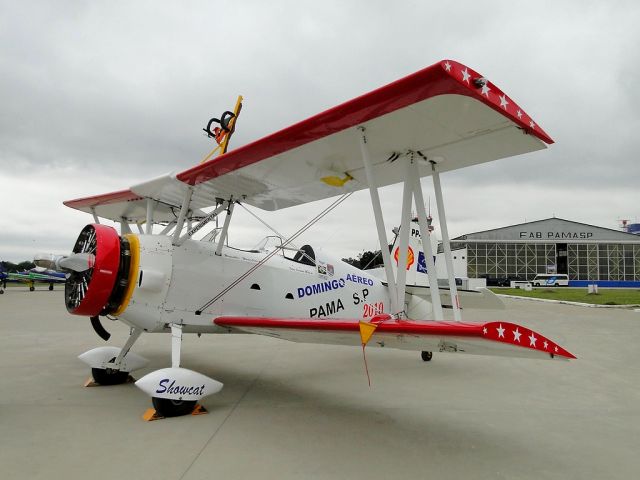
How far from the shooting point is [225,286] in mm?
5617

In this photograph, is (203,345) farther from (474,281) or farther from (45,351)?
(474,281)

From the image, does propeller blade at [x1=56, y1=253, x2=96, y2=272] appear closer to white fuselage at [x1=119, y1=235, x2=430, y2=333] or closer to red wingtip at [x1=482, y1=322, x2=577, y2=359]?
white fuselage at [x1=119, y1=235, x2=430, y2=333]

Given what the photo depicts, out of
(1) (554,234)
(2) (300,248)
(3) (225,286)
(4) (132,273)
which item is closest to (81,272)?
(4) (132,273)

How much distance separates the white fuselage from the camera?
197 inches

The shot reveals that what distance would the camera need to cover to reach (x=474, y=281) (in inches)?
1799

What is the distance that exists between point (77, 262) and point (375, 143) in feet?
10.6

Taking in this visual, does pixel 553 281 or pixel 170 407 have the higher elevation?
pixel 170 407

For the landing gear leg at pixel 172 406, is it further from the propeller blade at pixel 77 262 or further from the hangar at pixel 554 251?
the hangar at pixel 554 251

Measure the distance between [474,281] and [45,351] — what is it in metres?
43.0

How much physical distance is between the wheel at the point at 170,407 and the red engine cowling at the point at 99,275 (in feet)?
3.82

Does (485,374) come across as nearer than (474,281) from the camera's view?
Yes

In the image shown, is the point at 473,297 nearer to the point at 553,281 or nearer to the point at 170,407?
the point at 170,407

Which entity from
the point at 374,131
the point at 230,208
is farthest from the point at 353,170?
the point at 230,208

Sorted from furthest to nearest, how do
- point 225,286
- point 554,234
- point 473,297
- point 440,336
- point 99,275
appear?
1. point 554,234
2. point 473,297
3. point 225,286
4. point 99,275
5. point 440,336
